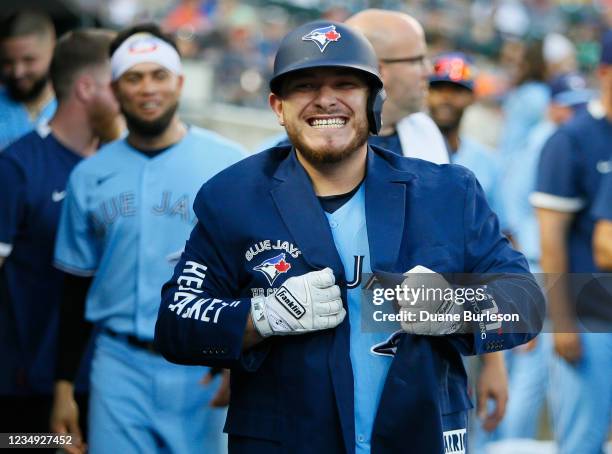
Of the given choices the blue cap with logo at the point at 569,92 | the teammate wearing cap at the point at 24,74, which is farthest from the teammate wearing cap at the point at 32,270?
the blue cap with logo at the point at 569,92

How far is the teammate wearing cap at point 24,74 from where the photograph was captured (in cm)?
721

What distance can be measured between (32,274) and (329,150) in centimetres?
261

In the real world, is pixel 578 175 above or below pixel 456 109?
below

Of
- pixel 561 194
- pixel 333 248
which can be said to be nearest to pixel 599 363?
pixel 561 194

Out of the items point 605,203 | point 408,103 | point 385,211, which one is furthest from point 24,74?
point 385,211

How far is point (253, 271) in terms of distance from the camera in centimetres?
369

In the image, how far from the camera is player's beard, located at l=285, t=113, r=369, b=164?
149 inches

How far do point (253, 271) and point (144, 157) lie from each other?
1882 mm

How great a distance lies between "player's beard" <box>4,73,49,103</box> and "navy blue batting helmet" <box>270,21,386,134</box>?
3.81 m

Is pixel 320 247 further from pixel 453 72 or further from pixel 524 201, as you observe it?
pixel 524 201

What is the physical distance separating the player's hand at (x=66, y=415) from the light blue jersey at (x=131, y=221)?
37 cm

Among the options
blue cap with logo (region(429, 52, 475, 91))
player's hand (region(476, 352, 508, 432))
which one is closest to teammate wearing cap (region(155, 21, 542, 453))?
player's hand (region(476, 352, 508, 432))

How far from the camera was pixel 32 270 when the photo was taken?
5.92m

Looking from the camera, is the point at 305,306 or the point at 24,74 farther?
the point at 24,74
